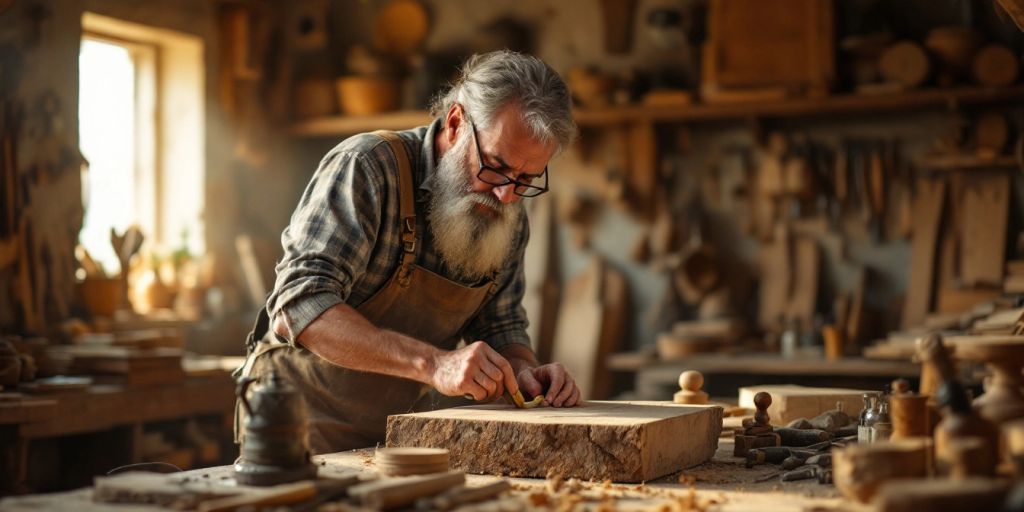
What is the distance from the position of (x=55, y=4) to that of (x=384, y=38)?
2.39 m

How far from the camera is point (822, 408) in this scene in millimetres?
3738

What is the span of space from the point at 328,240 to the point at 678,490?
126 centimetres

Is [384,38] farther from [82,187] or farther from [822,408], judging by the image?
[822,408]

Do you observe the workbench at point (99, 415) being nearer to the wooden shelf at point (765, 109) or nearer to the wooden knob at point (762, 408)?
the wooden shelf at point (765, 109)

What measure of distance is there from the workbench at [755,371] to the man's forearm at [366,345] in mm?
2978

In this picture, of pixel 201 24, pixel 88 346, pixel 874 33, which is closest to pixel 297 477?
pixel 88 346

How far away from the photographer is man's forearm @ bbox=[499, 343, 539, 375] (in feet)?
12.4

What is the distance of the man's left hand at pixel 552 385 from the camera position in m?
3.28

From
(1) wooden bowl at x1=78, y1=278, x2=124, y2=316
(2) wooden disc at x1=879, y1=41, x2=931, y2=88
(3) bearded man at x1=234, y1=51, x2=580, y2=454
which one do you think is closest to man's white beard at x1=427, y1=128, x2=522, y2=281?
(3) bearded man at x1=234, y1=51, x2=580, y2=454

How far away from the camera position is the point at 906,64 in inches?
246

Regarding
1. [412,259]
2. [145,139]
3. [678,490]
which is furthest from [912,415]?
→ [145,139]

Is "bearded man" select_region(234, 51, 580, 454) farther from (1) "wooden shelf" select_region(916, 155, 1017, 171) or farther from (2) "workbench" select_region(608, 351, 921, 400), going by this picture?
(1) "wooden shelf" select_region(916, 155, 1017, 171)

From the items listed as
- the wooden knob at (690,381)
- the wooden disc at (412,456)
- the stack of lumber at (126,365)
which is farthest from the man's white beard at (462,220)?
the stack of lumber at (126,365)

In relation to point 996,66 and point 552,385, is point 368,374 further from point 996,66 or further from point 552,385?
point 996,66
